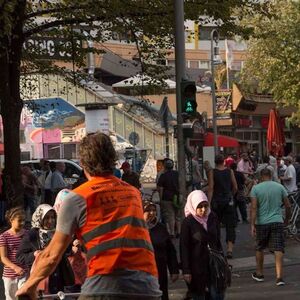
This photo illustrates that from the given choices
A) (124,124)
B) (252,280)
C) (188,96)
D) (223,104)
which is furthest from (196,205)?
(223,104)

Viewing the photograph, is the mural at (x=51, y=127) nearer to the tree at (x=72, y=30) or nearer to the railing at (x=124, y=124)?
the railing at (x=124, y=124)

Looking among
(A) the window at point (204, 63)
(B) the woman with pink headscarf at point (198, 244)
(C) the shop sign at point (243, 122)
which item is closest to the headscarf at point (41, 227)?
(B) the woman with pink headscarf at point (198, 244)

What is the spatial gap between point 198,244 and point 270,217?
2.84m

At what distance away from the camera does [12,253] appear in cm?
676

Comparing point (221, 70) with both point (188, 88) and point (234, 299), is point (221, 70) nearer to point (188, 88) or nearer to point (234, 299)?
point (188, 88)

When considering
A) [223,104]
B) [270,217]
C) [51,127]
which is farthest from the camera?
[223,104]

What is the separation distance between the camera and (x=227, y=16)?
14734 mm

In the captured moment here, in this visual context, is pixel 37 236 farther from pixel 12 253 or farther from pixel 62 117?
pixel 62 117

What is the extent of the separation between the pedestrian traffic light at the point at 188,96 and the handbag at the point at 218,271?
5.96 m

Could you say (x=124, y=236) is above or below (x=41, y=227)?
above

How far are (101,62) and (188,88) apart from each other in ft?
108

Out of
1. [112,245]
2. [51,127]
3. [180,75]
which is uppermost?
[180,75]

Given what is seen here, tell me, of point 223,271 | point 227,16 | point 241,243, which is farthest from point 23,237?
point 227,16

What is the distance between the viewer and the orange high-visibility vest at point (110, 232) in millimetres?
3572
